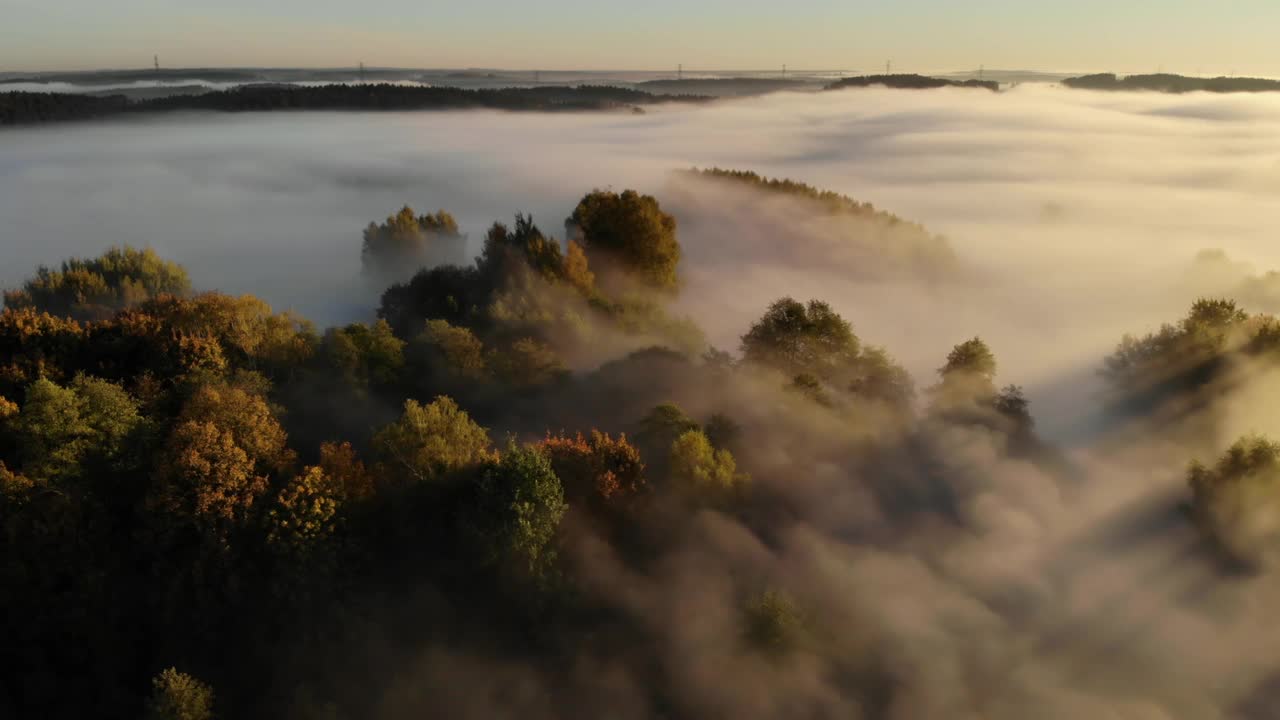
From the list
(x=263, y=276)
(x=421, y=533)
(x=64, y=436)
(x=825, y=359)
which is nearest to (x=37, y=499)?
(x=64, y=436)

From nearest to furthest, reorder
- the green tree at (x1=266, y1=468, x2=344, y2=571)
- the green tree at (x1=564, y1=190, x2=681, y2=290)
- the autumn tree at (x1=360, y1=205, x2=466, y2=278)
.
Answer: the green tree at (x1=266, y1=468, x2=344, y2=571) → the green tree at (x1=564, y1=190, x2=681, y2=290) → the autumn tree at (x1=360, y1=205, x2=466, y2=278)

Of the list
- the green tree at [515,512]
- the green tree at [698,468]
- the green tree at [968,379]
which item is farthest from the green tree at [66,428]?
the green tree at [968,379]

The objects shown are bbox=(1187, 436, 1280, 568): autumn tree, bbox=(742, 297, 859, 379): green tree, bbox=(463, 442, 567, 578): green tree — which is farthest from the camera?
bbox=(742, 297, 859, 379): green tree

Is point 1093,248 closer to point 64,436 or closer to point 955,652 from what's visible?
point 955,652

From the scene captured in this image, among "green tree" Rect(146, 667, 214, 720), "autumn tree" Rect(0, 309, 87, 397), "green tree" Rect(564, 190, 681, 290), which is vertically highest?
"green tree" Rect(564, 190, 681, 290)

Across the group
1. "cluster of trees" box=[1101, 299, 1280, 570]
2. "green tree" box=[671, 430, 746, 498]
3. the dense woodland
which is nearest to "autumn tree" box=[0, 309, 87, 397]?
A: the dense woodland

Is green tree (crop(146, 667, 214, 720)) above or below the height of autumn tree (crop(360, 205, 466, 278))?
below

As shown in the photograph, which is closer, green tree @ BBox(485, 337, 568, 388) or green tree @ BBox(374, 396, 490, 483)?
green tree @ BBox(374, 396, 490, 483)

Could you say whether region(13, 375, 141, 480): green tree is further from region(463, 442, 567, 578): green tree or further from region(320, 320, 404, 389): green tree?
region(463, 442, 567, 578): green tree
